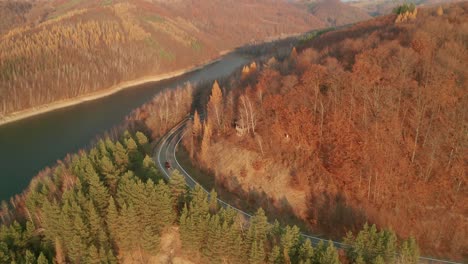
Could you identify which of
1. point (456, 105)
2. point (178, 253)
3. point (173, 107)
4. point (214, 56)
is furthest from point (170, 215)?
point (214, 56)

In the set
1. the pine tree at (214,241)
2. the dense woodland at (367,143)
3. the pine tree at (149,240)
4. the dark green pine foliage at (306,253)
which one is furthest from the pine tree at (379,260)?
the pine tree at (149,240)

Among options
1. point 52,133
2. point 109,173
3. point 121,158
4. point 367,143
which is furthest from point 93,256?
point 52,133

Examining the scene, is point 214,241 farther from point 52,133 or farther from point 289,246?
point 52,133

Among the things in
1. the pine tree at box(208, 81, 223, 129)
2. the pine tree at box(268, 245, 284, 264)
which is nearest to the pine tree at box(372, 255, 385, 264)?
the pine tree at box(268, 245, 284, 264)

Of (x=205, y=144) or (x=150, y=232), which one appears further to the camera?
(x=205, y=144)

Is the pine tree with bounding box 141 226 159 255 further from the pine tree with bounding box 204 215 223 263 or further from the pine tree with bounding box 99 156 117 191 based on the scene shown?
the pine tree with bounding box 99 156 117 191

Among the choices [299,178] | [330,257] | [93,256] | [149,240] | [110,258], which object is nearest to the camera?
[330,257]
